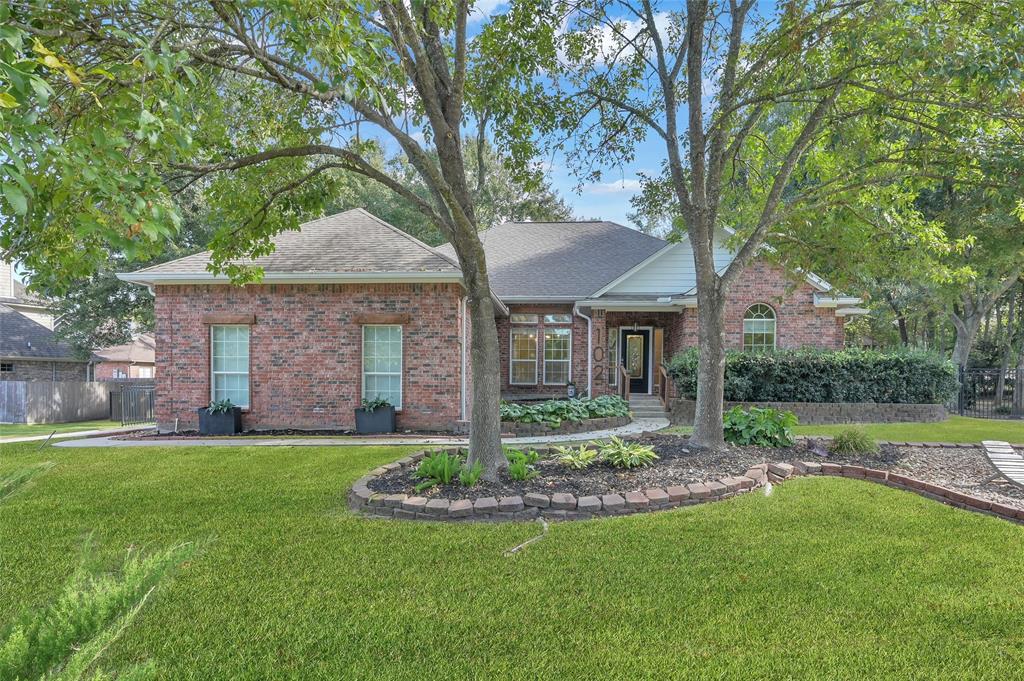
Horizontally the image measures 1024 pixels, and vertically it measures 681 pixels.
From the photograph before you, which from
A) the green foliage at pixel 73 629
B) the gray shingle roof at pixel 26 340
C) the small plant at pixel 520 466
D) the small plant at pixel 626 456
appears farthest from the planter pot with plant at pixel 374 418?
the gray shingle roof at pixel 26 340

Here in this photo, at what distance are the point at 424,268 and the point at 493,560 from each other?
7568 mm

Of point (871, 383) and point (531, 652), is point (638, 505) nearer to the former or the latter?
point (531, 652)

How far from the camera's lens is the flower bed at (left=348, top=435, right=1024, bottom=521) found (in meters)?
5.05

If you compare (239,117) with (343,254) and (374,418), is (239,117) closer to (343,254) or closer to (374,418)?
(343,254)

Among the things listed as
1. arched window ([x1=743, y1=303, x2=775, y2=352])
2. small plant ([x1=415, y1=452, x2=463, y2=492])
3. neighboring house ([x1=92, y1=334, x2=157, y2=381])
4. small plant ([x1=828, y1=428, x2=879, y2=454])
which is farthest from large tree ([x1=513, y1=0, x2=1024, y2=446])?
neighboring house ([x1=92, y1=334, x2=157, y2=381])

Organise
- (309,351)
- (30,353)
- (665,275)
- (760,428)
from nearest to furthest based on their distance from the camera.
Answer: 1. (760,428)
2. (309,351)
3. (665,275)
4. (30,353)

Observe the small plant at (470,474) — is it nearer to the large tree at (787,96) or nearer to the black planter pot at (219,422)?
the large tree at (787,96)

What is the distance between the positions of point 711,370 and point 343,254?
26.9ft

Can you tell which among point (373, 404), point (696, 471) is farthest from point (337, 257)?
point (696, 471)

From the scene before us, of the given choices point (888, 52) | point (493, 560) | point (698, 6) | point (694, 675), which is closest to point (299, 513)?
point (493, 560)

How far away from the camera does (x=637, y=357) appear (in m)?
16.7

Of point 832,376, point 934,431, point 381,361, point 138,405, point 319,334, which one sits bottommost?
point 138,405

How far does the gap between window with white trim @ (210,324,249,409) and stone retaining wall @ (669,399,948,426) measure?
991 cm

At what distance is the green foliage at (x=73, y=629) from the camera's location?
142 cm
